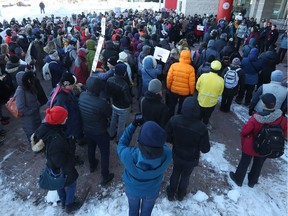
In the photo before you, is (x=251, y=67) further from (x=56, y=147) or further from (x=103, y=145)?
(x=56, y=147)

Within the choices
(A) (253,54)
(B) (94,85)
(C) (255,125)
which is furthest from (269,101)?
(A) (253,54)

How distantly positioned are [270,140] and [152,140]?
2.27 meters

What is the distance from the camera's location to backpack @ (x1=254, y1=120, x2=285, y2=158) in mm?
3404

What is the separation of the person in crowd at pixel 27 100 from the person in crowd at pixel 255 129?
405cm

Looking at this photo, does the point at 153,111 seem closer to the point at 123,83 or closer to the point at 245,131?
the point at 123,83

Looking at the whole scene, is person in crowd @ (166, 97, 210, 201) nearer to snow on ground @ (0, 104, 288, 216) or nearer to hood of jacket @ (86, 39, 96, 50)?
snow on ground @ (0, 104, 288, 216)

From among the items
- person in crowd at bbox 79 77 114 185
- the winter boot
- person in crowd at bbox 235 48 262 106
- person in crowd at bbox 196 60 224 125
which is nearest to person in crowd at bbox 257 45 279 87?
person in crowd at bbox 235 48 262 106

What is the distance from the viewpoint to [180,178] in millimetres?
3895

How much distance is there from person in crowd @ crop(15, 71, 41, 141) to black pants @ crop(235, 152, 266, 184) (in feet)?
13.9

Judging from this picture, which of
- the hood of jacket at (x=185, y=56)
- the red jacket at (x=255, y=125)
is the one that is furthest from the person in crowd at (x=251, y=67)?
the red jacket at (x=255, y=125)

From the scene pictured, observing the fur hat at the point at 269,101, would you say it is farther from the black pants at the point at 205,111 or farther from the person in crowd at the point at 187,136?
the black pants at the point at 205,111

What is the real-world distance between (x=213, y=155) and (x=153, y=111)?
235cm

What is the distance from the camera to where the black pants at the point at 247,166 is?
3969 millimetres

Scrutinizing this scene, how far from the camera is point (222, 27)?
46.3 ft
